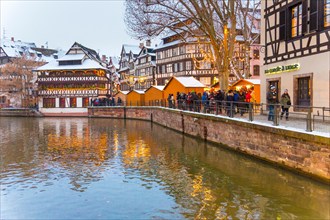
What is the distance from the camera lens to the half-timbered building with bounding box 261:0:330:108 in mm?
17531

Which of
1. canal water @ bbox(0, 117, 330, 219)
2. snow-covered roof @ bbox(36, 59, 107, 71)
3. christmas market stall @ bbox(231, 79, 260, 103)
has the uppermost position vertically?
snow-covered roof @ bbox(36, 59, 107, 71)

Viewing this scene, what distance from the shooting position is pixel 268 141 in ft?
51.4

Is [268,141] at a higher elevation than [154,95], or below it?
below

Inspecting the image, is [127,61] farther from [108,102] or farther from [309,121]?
[309,121]

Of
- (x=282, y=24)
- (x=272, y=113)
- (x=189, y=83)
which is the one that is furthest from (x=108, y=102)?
(x=272, y=113)

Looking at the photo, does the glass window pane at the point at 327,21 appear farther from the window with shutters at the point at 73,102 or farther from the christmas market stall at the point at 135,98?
the window with shutters at the point at 73,102

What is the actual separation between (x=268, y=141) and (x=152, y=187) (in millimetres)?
5797

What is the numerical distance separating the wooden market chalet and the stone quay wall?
130ft

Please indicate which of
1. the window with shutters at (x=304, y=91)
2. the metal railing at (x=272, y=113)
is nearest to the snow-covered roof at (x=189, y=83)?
the metal railing at (x=272, y=113)

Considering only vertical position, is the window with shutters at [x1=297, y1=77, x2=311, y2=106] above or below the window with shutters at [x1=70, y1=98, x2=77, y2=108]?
above

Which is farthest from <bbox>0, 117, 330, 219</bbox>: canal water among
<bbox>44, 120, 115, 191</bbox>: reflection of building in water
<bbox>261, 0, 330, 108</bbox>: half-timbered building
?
<bbox>261, 0, 330, 108</bbox>: half-timbered building

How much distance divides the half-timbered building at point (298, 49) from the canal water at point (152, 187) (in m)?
5.11

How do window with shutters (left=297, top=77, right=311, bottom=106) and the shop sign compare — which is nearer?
window with shutters (left=297, top=77, right=311, bottom=106)

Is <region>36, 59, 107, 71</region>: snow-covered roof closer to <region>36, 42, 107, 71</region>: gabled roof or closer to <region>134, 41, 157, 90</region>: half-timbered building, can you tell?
<region>36, 42, 107, 71</region>: gabled roof
